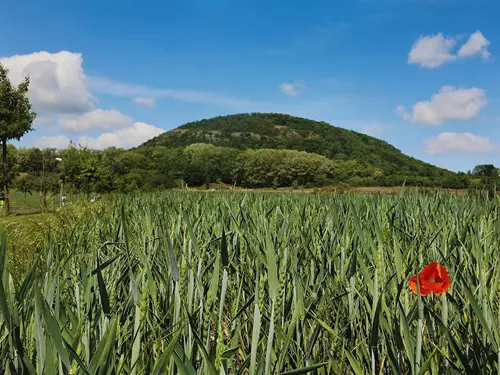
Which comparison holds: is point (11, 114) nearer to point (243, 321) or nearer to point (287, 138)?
point (243, 321)

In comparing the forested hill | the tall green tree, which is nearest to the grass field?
the tall green tree

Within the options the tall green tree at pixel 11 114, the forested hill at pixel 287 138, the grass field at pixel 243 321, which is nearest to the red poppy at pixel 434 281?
the grass field at pixel 243 321

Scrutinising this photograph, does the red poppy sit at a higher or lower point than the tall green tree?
lower

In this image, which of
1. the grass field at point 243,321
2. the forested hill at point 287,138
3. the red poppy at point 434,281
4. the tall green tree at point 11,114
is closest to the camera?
the grass field at point 243,321

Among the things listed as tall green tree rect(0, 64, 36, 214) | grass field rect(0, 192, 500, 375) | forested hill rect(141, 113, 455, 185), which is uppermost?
forested hill rect(141, 113, 455, 185)

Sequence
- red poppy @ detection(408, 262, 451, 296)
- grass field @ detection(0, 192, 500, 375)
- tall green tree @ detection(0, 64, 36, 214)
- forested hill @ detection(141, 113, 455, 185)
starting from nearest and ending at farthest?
grass field @ detection(0, 192, 500, 375)
red poppy @ detection(408, 262, 451, 296)
tall green tree @ detection(0, 64, 36, 214)
forested hill @ detection(141, 113, 455, 185)

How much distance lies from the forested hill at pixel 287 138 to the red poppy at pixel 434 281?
100436 millimetres

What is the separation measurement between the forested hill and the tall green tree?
82861 mm

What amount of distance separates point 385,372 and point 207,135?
5009 inches

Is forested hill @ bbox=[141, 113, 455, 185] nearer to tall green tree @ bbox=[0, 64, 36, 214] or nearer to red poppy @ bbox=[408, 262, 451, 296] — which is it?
tall green tree @ bbox=[0, 64, 36, 214]

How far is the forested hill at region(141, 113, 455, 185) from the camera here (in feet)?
356

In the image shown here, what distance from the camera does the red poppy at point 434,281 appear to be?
100 cm

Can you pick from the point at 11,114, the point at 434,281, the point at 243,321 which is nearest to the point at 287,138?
the point at 11,114

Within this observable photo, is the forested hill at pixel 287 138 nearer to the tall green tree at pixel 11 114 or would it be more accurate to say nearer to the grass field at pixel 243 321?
the tall green tree at pixel 11 114
